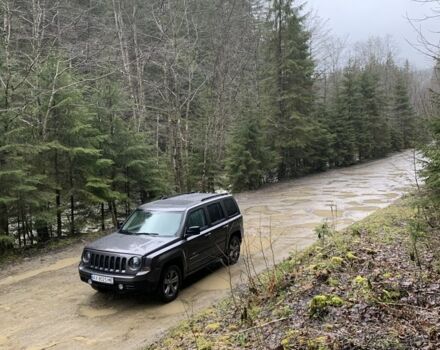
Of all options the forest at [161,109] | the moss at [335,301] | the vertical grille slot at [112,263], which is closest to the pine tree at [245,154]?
the forest at [161,109]

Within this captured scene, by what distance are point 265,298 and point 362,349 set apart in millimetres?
2140

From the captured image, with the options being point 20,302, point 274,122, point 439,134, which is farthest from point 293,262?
point 274,122

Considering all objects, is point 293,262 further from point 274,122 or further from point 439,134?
point 274,122

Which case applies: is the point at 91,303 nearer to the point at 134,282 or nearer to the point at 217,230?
the point at 134,282

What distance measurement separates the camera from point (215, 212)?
959 centimetres

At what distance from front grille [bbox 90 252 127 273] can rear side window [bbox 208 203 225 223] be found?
8.47ft

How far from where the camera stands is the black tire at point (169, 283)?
7551 mm

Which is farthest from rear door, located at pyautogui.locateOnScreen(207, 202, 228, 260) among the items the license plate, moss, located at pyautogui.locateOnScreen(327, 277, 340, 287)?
moss, located at pyautogui.locateOnScreen(327, 277, 340, 287)

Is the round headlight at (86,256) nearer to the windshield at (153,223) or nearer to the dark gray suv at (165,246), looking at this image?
the dark gray suv at (165,246)

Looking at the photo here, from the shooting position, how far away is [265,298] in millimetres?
6227

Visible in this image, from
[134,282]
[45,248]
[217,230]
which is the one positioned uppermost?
[217,230]

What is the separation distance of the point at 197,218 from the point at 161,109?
13635 mm

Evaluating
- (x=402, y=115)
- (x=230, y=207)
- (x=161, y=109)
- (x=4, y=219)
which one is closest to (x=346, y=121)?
(x=402, y=115)

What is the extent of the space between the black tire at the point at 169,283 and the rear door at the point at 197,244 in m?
0.41
